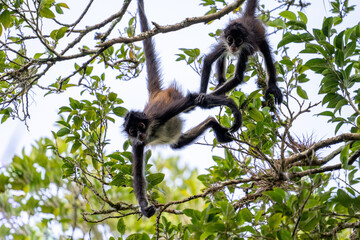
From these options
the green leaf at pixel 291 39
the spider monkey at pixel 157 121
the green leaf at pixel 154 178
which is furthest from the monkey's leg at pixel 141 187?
the green leaf at pixel 291 39

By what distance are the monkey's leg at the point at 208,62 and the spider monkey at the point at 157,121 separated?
0.34m

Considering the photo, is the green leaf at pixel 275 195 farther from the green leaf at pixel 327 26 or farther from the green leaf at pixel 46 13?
the green leaf at pixel 46 13

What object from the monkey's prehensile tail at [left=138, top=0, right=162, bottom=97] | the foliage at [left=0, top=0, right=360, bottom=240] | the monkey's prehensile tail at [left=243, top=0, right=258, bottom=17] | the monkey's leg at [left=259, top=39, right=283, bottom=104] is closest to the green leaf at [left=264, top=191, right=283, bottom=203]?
the foliage at [left=0, top=0, right=360, bottom=240]

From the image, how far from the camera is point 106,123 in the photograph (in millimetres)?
4258

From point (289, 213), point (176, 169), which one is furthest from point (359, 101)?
point (176, 169)

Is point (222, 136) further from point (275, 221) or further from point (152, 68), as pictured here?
point (275, 221)

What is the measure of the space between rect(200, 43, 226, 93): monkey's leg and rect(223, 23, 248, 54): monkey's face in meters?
0.12

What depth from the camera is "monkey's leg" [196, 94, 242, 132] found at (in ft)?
12.4

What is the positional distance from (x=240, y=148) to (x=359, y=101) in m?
1.06

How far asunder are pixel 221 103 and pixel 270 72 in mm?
1215

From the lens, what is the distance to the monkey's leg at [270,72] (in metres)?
4.59

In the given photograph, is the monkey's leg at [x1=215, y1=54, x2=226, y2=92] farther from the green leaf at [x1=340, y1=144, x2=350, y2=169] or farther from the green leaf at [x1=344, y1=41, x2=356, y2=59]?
the green leaf at [x1=340, y1=144, x2=350, y2=169]

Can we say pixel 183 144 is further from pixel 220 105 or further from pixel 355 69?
pixel 355 69

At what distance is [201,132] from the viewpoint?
16.4 feet
